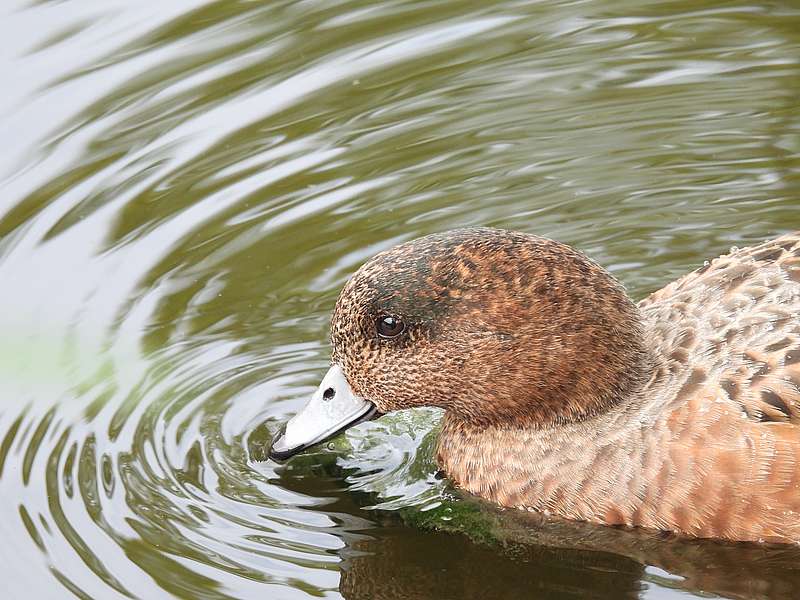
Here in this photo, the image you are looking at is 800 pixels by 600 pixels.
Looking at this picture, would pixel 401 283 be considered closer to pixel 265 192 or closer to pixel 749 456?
pixel 749 456

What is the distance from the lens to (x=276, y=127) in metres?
10.4

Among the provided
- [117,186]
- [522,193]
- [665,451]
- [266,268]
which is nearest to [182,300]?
[266,268]

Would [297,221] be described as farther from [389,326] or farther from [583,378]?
[583,378]

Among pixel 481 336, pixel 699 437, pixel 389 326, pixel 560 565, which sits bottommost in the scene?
pixel 560 565

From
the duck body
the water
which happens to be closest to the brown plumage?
the duck body

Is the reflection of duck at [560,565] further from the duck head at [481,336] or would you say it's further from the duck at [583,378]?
the duck head at [481,336]

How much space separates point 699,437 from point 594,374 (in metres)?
0.65

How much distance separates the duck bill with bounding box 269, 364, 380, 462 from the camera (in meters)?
7.56

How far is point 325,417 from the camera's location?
7613mm

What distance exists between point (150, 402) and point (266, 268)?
4.23 feet

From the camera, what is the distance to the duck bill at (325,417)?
7562 mm

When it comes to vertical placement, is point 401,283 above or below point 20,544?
above

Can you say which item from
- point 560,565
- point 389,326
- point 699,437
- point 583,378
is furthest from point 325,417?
point 699,437

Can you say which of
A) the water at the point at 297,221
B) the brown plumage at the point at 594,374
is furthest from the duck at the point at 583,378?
the water at the point at 297,221
